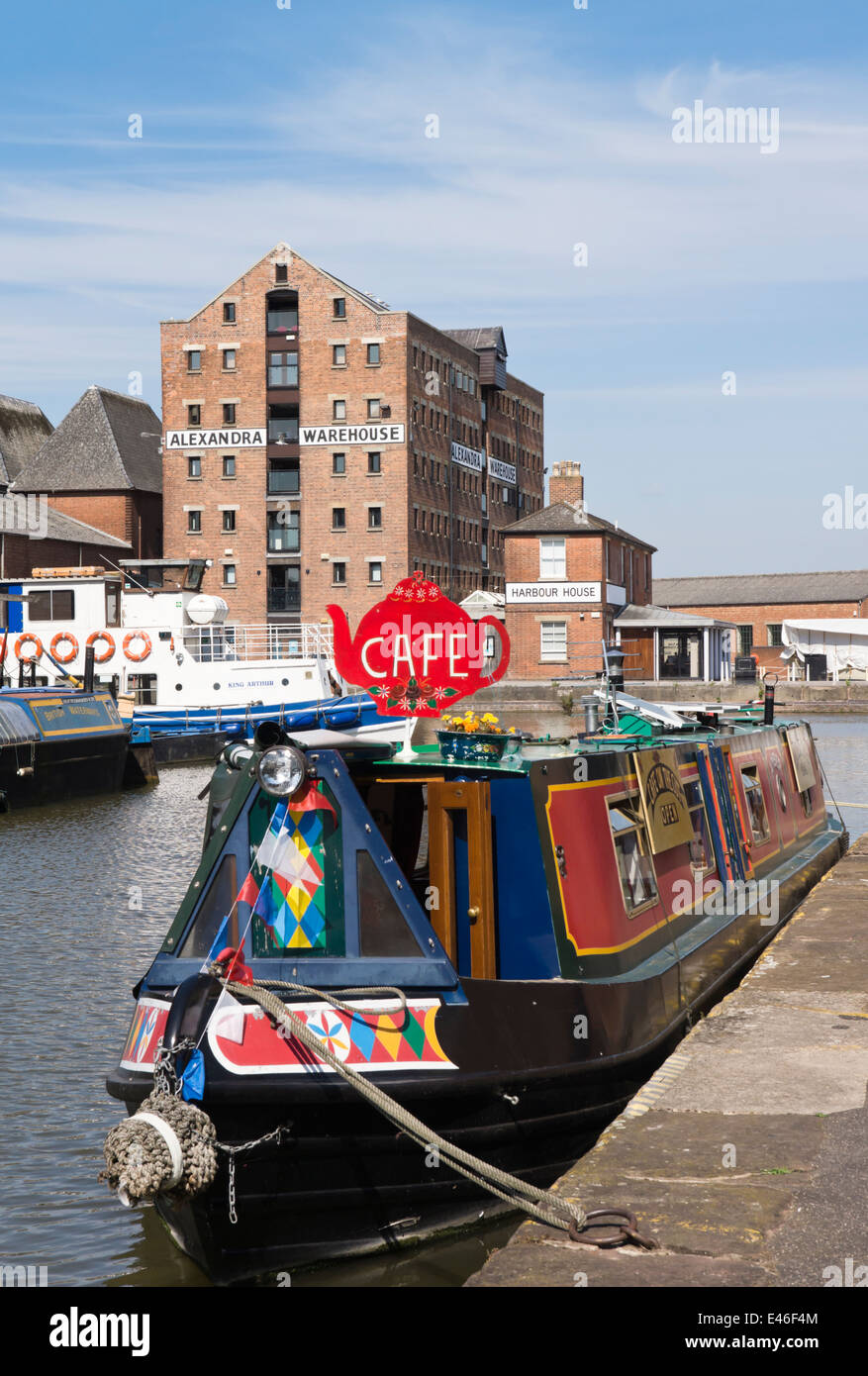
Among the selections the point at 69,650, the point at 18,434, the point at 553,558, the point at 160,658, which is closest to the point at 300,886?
the point at 160,658

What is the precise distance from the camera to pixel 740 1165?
22.8ft

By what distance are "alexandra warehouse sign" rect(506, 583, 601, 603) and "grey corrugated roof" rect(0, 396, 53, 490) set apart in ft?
88.0

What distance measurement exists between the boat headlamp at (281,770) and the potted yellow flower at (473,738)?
159 cm

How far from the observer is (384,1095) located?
6.95 m

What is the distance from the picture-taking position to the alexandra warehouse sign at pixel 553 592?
70375 millimetres

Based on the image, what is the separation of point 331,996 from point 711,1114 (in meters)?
2.17

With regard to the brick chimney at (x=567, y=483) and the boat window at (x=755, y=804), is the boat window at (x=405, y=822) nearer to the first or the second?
the boat window at (x=755, y=804)

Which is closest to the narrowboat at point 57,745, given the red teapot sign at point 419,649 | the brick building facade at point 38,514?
the red teapot sign at point 419,649

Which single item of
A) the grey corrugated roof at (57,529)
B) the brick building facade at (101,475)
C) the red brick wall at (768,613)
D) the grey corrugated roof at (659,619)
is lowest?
the grey corrugated roof at (659,619)

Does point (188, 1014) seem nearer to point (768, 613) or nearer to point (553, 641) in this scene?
point (553, 641)

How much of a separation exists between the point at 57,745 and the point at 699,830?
23761 mm

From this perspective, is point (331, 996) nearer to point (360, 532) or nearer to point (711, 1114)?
point (711, 1114)

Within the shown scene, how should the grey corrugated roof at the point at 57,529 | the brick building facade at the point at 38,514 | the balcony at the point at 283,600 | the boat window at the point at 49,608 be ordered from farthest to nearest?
the balcony at the point at 283,600
the grey corrugated roof at the point at 57,529
the brick building facade at the point at 38,514
the boat window at the point at 49,608

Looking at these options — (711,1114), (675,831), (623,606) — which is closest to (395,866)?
(711,1114)
